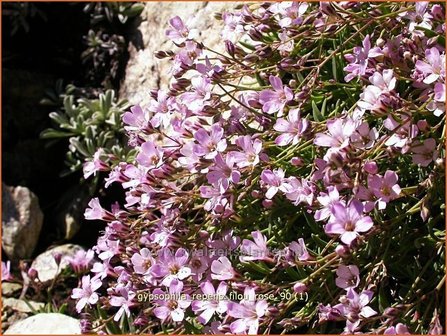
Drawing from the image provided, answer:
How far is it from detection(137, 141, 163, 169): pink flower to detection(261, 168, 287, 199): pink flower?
1.25 feet

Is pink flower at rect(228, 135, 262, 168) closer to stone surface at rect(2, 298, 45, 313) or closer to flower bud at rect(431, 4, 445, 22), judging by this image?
flower bud at rect(431, 4, 445, 22)

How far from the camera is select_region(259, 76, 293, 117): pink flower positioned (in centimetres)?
236

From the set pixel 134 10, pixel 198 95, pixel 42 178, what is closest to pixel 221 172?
pixel 198 95

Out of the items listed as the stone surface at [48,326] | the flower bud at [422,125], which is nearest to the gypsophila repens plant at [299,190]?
the flower bud at [422,125]

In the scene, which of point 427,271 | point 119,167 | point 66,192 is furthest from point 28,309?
point 427,271

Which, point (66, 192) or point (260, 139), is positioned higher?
point (260, 139)

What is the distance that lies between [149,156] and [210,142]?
9.3 inches

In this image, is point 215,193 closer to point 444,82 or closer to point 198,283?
point 198,283

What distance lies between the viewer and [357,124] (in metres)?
2.11

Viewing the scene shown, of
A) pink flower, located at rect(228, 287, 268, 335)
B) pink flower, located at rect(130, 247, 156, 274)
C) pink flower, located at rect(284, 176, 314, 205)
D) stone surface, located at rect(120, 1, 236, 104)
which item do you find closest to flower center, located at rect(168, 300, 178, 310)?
pink flower, located at rect(130, 247, 156, 274)

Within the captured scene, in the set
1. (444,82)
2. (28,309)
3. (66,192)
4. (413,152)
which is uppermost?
(444,82)

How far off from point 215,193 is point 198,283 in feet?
0.98

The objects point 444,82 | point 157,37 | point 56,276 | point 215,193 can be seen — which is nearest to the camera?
point 444,82

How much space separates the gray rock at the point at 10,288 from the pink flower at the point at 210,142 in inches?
74.1
